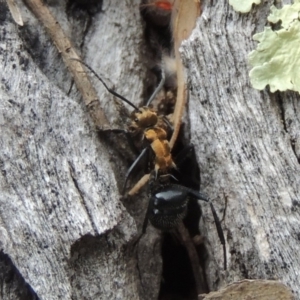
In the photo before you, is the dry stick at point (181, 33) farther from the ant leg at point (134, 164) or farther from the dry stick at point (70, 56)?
the dry stick at point (70, 56)

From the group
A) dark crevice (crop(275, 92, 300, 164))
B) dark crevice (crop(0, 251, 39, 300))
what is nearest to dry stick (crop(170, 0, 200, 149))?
dark crevice (crop(275, 92, 300, 164))

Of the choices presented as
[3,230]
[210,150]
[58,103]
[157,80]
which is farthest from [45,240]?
[157,80]

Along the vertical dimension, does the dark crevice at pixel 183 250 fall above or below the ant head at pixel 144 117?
below

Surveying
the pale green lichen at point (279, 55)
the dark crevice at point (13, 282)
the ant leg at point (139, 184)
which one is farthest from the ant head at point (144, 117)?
the dark crevice at point (13, 282)

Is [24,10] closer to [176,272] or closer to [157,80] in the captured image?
[157,80]

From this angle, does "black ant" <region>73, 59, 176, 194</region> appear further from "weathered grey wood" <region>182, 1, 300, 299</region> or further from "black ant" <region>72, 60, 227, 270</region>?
"weathered grey wood" <region>182, 1, 300, 299</region>

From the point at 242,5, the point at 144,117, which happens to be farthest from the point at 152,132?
the point at 242,5

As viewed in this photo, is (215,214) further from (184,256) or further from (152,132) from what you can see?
(152,132)
